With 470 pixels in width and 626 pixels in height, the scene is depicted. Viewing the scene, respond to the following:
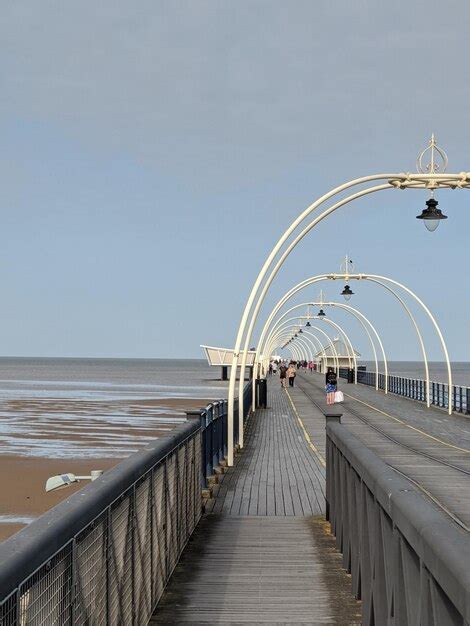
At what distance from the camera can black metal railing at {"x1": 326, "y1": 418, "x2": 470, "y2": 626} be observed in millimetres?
3340

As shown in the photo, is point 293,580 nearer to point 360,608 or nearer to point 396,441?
point 360,608

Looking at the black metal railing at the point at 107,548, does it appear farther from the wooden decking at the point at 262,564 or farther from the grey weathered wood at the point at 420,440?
the grey weathered wood at the point at 420,440

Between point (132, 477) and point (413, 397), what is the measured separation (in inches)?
1697

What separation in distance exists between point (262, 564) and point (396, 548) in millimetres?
4051

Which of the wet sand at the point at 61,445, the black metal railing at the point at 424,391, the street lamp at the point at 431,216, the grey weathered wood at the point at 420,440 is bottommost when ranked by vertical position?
the wet sand at the point at 61,445

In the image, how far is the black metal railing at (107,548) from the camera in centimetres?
344

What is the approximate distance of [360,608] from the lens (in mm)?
7133

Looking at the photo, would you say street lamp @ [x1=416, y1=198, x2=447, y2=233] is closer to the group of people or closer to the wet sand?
the wet sand

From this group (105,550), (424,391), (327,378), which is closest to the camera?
(105,550)

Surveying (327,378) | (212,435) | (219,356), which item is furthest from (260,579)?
(219,356)

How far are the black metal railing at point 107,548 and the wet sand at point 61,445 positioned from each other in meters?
1.82

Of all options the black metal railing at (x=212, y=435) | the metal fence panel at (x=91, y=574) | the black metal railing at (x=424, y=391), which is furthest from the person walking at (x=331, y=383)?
the metal fence panel at (x=91, y=574)

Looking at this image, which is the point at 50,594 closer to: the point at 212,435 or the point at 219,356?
the point at 212,435

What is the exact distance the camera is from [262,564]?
860 centimetres
